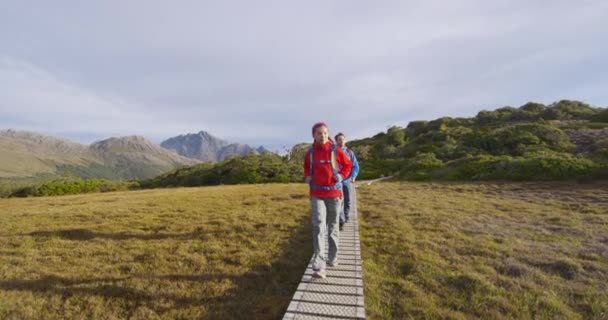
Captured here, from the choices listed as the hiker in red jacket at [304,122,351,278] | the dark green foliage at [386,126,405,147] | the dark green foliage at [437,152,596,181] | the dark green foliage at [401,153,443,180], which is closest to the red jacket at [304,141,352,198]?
the hiker in red jacket at [304,122,351,278]

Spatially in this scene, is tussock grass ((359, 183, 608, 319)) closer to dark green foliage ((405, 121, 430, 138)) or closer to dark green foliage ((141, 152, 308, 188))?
dark green foliage ((141, 152, 308, 188))

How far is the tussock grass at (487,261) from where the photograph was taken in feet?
15.0

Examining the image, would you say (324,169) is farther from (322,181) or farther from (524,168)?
(524,168)

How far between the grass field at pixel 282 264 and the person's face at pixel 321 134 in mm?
2845

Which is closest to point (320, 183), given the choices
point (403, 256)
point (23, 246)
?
point (403, 256)

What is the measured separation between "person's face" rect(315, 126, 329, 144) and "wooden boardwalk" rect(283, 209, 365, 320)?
2524mm

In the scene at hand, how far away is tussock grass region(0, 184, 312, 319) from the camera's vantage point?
15.8 ft

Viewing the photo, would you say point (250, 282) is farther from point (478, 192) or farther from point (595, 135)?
point (595, 135)

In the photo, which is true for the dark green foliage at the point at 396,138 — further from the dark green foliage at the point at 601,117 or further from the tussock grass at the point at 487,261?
the tussock grass at the point at 487,261

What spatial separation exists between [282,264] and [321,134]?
3145mm

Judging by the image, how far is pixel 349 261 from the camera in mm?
6055

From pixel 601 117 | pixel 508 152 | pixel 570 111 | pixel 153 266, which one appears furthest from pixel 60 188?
pixel 570 111

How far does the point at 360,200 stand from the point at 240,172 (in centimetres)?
2324

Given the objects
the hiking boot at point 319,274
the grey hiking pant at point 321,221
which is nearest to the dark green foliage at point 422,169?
the grey hiking pant at point 321,221
